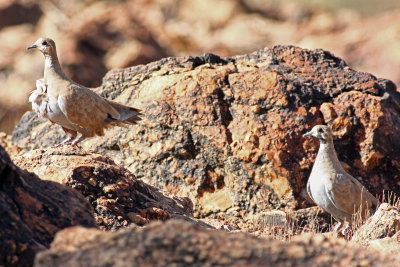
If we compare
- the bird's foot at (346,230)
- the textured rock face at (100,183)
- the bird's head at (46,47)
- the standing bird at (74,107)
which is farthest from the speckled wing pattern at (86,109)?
the bird's foot at (346,230)

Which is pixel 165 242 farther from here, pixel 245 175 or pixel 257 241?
pixel 245 175

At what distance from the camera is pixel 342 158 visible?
8242mm

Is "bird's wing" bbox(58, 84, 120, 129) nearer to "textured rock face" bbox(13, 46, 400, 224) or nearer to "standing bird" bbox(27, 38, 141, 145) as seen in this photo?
"standing bird" bbox(27, 38, 141, 145)

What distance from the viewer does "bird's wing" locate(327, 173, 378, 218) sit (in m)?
7.24

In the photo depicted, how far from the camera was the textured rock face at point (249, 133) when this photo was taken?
7.82m

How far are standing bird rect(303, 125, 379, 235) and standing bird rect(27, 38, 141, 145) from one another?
7.50 ft

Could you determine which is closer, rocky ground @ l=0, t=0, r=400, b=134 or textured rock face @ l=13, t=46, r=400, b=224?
textured rock face @ l=13, t=46, r=400, b=224

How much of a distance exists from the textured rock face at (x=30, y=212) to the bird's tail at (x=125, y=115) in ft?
9.07

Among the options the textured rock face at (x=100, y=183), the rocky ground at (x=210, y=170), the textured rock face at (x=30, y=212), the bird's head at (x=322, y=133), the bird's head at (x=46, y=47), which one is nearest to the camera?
the rocky ground at (x=210, y=170)

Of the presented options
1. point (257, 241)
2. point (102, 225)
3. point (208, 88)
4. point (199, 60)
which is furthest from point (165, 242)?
point (199, 60)

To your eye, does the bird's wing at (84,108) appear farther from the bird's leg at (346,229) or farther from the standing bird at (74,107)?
the bird's leg at (346,229)

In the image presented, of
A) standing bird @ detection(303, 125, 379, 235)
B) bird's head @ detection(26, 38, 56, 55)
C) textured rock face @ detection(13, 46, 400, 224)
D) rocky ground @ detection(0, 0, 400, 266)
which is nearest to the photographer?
rocky ground @ detection(0, 0, 400, 266)

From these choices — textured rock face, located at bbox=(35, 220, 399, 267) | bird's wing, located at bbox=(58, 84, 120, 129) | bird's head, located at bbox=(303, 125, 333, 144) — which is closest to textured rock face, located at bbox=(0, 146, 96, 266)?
textured rock face, located at bbox=(35, 220, 399, 267)

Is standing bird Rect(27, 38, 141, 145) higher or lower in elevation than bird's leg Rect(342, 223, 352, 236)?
higher
